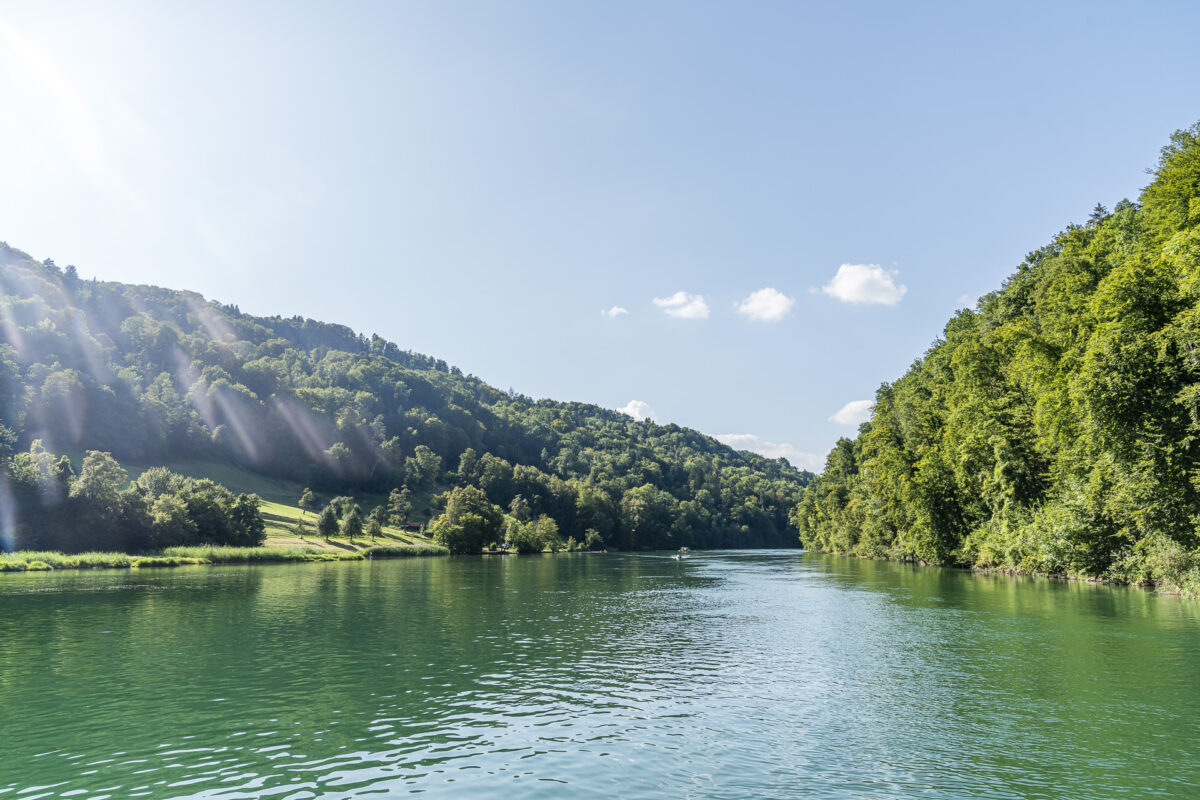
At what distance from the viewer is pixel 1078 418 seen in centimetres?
4672

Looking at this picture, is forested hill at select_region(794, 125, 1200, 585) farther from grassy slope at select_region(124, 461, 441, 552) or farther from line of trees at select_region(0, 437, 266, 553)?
line of trees at select_region(0, 437, 266, 553)

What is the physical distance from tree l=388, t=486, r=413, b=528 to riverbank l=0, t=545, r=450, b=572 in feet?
143

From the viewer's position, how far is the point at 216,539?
10344 cm

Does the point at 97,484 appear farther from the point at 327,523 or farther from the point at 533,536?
the point at 533,536

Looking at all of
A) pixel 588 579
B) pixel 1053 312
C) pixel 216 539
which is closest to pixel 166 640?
pixel 588 579

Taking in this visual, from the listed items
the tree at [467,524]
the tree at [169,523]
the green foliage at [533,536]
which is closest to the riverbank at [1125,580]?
the tree at [467,524]

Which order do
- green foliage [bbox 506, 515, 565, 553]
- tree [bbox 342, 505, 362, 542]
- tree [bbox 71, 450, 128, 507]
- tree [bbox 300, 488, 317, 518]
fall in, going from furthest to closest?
green foliage [bbox 506, 515, 565, 553] < tree [bbox 300, 488, 317, 518] < tree [bbox 342, 505, 362, 542] < tree [bbox 71, 450, 128, 507]

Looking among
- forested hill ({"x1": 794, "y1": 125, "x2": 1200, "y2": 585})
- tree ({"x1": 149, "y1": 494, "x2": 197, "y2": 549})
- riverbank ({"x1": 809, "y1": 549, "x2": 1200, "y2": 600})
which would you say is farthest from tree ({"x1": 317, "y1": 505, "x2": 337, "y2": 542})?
riverbank ({"x1": 809, "y1": 549, "x2": 1200, "y2": 600})

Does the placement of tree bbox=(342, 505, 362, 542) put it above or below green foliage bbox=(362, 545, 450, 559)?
above

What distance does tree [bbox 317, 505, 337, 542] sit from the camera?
127 meters

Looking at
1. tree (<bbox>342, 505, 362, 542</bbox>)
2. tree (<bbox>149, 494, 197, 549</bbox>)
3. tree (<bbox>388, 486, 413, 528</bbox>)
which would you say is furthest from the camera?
tree (<bbox>388, 486, 413, 528</bbox>)

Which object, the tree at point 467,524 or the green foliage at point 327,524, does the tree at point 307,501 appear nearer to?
the tree at point 467,524

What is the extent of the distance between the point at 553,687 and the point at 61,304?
235m

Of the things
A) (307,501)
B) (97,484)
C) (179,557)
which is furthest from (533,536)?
(97,484)
